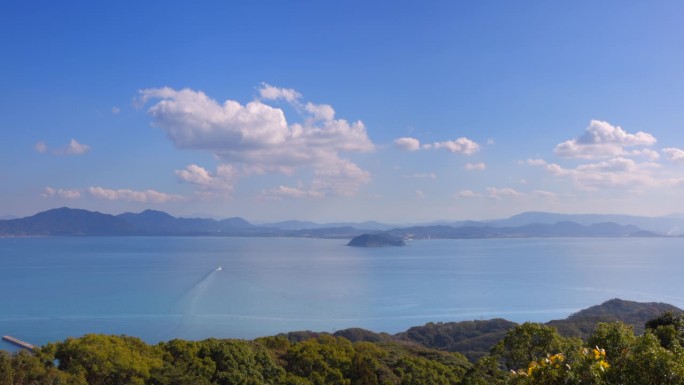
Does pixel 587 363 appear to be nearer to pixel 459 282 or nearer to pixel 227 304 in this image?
pixel 227 304

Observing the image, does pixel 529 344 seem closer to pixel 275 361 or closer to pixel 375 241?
pixel 275 361

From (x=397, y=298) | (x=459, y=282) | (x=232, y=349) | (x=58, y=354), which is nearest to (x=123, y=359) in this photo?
(x=58, y=354)

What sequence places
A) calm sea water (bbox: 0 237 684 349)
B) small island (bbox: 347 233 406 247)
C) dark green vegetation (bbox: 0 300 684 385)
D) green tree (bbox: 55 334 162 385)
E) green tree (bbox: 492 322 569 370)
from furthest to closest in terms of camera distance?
small island (bbox: 347 233 406 247), calm sea water (bbox: 0 237 684 349), green tree (bbox: 55 334 162 385), dark green vegetation (bbox: 0 300 684 385), green tree (bbox: 492 322 569 370)

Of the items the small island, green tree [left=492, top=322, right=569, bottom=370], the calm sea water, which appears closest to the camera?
green tree [left=492, top=322, right=569, bottom=370]

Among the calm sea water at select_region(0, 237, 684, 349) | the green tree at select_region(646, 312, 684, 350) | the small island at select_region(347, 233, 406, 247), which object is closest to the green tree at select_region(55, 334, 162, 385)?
the green tree at select_region(646, 312, 684, 350)

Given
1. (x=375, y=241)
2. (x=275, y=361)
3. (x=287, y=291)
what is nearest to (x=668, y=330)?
(x=275, y=361)

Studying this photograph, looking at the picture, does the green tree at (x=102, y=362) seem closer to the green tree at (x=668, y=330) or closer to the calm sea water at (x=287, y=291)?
the green tree at (x=668, y=330)

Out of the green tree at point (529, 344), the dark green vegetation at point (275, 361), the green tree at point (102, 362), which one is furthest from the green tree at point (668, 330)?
the green tree at point (102, 362)

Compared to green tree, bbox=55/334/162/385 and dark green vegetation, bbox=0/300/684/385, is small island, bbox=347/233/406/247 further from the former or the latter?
green tree, bbox=55/334/162/385
